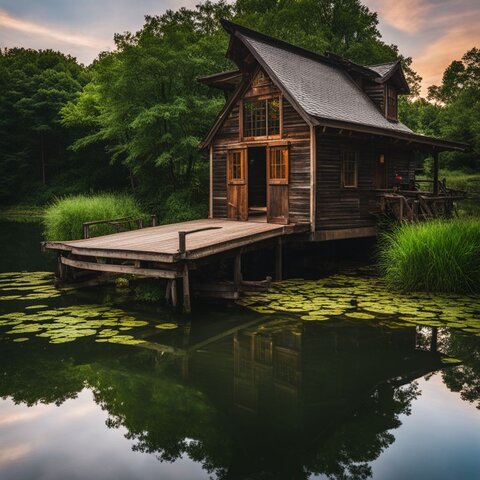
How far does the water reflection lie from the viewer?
4.86m

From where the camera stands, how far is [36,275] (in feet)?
45.7

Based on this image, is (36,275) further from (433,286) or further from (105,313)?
(433,286)

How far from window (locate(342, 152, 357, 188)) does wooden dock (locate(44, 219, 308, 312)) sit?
2365mm

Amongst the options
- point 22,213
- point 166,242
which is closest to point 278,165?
point 166,242

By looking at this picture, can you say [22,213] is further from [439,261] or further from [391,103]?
[439,261]

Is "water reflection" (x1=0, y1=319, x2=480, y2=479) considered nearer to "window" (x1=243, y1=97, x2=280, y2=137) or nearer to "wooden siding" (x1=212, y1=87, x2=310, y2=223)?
"wooden siding" (x1=212, y1=87, x2=310, y2=223)

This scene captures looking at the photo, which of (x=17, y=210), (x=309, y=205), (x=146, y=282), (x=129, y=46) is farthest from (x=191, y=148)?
(x=17, y=210)

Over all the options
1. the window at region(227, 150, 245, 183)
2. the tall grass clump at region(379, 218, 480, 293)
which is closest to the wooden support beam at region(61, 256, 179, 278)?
the tall grass clump at region(379, 218, 480, 293)

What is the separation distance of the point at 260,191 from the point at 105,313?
10.3 m

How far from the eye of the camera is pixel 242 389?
20.7 feet

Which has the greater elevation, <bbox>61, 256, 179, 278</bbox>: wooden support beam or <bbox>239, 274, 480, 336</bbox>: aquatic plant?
<bbox>61, 256, 179, 278</bbox>: wooden support beam

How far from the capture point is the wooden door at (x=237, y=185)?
15.3m

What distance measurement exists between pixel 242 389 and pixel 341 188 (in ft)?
30.7

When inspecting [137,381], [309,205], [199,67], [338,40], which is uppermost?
[338,40]
